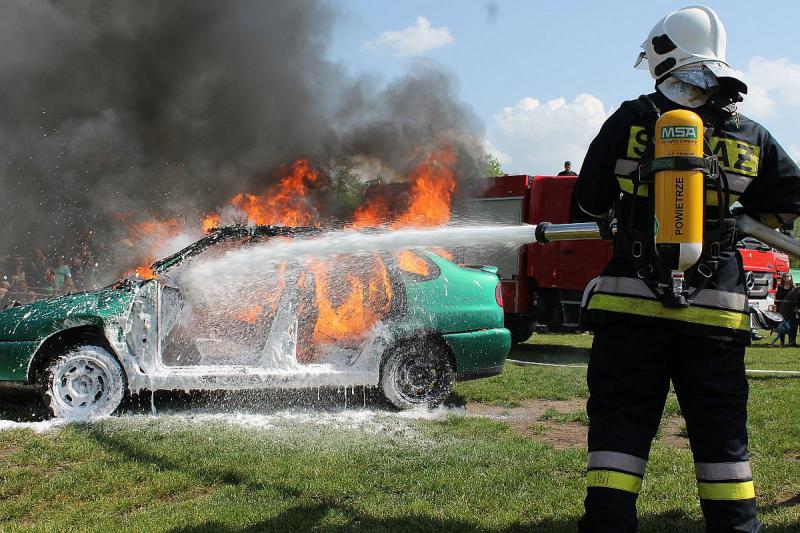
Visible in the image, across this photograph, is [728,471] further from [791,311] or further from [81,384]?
[791,311]

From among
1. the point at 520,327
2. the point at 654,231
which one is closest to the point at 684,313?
the point at 654,231

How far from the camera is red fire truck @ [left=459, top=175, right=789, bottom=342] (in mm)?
10570

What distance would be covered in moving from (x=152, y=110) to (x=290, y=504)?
10815mm

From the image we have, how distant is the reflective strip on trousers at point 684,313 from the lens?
7.92 feet

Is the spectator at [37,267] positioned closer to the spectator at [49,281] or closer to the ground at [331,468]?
the spectator at [49,281]

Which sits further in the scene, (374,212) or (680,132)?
(374,212)

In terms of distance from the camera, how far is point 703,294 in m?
2.45

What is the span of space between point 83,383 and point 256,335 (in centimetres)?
142

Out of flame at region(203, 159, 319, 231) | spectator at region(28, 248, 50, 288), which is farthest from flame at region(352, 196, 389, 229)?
spectator at region(28, 248, 50, 288)

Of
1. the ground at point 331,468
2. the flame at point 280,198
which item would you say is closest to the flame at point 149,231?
the flame at point 280,198

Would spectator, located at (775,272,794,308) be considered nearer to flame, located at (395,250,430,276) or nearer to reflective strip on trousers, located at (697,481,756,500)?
flame, located at (395,250,430,276)

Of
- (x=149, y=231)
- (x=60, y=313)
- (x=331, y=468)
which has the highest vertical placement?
(x=149, y=231)

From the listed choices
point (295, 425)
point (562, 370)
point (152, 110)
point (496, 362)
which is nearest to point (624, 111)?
point (295, 425)

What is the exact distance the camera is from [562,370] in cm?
889
